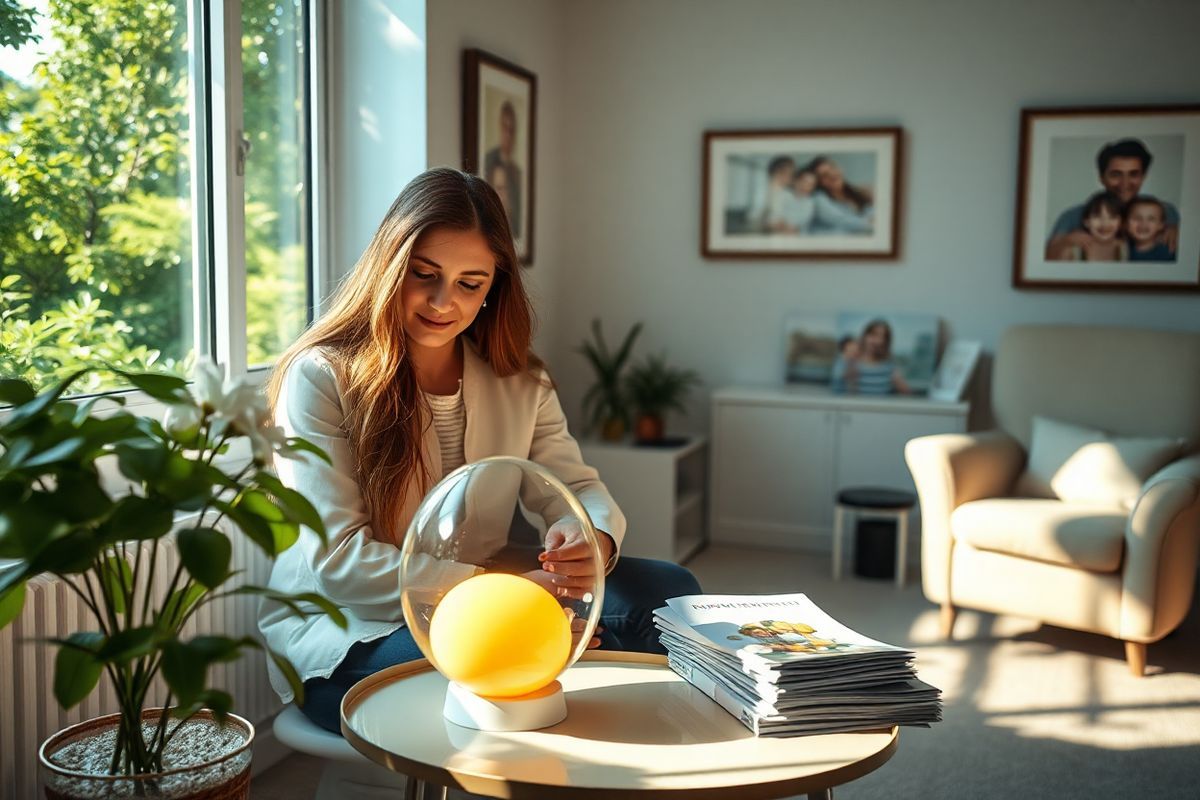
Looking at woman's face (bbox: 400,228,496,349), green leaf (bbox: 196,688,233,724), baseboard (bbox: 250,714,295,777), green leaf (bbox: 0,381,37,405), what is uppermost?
woman's face (bbox: 400,228,496,349)

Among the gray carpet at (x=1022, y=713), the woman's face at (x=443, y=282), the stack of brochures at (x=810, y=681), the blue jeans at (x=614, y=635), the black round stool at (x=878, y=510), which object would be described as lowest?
the gray carpet at (x=1022, y=713)

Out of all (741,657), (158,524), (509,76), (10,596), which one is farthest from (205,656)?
(509,76)

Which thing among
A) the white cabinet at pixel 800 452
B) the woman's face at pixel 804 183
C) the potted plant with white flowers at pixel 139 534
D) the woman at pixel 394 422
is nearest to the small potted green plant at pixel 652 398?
the white cabinet at pixel 800 452

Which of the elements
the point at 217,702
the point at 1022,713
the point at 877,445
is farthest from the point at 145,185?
the point at 877,445

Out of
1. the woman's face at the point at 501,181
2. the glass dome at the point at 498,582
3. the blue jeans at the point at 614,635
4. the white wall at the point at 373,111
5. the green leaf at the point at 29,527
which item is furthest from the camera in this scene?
the woman's face at the point at 501,181

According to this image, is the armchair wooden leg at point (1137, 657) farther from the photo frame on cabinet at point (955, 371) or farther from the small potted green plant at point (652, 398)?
the small potted green plant at point (652, 398)

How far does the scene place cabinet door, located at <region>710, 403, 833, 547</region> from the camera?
4.42 meters

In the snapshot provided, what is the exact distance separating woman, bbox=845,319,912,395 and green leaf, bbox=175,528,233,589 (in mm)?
3665

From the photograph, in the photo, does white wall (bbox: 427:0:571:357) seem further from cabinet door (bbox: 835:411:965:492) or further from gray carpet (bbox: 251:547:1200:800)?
gray carpet (bbox: 251:547:1200:800)

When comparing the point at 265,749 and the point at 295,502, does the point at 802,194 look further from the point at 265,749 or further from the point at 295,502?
the point at 295,502

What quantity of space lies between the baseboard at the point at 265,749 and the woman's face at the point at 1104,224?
11.1ft

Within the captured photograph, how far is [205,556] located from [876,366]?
12.2ft

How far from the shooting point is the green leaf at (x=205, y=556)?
3.54ft

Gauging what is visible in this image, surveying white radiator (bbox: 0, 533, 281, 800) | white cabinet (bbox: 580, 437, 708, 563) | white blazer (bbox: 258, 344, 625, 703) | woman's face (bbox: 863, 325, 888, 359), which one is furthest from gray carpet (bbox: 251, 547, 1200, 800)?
woman's face (bbox: 863, 325, 888, 359)
